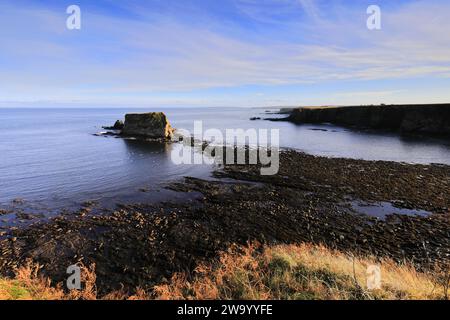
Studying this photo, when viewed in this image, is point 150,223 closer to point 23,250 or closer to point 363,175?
point 23,250

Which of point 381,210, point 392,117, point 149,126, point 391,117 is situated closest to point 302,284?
point 381,210

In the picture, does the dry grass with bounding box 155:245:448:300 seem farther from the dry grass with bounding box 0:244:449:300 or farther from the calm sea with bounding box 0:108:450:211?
the calm sea with bounding box 0:108:450:211

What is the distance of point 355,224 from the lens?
17.4m

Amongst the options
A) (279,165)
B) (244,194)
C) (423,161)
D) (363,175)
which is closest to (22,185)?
(244,194)

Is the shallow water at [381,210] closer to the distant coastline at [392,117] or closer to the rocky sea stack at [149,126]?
the rocky sea stack at [149,126]

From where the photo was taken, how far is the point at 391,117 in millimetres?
79250

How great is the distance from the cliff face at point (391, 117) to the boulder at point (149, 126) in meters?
61.6

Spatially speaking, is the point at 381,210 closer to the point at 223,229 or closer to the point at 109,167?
the point at 223,229

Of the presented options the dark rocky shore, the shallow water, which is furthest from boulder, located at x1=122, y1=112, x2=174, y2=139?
the shallow water

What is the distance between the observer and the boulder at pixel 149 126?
6256 centimetres

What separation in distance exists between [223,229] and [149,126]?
52.8 meters

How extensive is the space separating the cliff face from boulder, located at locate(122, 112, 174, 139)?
61590mm
